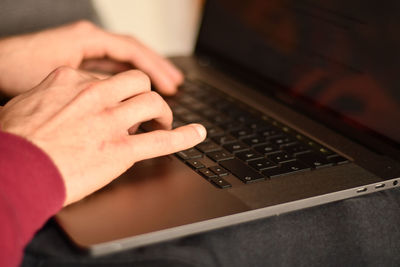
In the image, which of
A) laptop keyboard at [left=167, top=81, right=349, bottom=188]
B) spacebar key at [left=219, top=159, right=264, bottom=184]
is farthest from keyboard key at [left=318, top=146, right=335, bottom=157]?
spacebar key at [left=219, top=159, right=264, bottom=184]

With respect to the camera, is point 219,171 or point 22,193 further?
point 219,171

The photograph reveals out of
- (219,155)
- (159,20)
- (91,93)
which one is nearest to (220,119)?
(219,155)

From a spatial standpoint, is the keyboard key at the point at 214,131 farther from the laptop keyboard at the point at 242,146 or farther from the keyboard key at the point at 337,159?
the keyboard key at the point at 337,159

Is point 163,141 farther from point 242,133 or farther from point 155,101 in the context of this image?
point 242,133

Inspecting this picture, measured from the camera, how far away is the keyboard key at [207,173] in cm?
59

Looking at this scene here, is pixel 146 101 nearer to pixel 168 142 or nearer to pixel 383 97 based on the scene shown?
pixel 168 142

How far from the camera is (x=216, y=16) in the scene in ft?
3.30

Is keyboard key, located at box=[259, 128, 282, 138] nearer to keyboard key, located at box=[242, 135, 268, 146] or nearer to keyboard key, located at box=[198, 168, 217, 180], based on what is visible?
keyboard key, located at box=[242, 135, 268, 146]

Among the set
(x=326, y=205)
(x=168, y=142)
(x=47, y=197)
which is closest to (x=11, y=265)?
(x=47, y=197)

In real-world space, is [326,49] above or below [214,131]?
above

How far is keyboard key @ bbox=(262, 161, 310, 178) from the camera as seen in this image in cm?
60

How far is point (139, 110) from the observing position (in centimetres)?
59

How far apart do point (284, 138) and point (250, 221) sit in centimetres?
20

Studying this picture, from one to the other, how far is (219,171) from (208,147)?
7 centimetres
